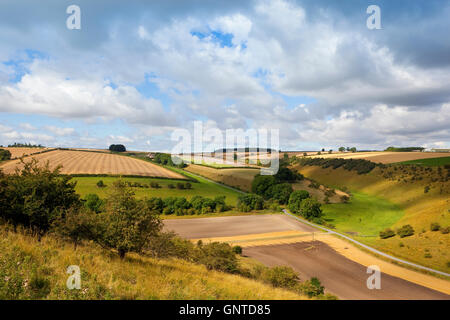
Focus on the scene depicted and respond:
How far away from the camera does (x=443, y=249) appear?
1636 inches

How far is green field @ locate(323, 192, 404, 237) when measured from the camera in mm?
60719

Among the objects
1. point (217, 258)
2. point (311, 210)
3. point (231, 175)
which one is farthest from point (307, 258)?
→ point (231, 175)

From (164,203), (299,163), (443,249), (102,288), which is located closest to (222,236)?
(164,203)

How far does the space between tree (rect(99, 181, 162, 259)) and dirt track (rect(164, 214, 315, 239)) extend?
3760cm

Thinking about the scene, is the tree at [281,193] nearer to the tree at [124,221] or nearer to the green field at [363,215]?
the green field at [363,215]

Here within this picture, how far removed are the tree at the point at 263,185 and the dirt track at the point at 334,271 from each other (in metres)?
48.6

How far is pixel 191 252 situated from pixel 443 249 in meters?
42.3

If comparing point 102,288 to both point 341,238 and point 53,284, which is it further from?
point 341,238

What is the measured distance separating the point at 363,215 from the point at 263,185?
3809cm

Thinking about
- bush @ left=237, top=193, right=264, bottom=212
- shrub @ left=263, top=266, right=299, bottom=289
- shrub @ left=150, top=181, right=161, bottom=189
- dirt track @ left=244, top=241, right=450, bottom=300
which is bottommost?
dirt track @ left=244, top=241, right=450, bottom=300

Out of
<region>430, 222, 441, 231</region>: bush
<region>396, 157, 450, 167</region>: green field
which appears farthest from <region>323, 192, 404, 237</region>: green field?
<region>396, 157, 450, 167</region>: green field

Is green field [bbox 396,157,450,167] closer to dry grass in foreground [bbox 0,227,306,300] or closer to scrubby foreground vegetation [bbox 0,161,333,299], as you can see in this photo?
scrubby foreground vegetation [bbox 0,161,333,299]

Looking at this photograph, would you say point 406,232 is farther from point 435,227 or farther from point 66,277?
point 66,277
